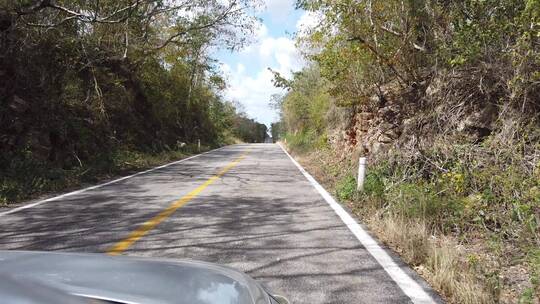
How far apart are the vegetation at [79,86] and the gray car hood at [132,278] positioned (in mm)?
8444

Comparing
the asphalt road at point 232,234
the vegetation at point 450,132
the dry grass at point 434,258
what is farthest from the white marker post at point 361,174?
the dry grass at point 434,258

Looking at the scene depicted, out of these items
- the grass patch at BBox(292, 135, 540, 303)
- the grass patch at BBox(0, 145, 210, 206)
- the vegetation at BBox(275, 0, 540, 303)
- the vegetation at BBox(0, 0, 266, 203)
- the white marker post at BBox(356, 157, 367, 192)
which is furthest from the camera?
the vegetation at BBox(0, 0, 266, 203)

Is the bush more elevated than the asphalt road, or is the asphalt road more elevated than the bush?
the bush

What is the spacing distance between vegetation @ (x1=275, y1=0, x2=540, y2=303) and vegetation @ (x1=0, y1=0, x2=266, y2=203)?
6630 millimetres

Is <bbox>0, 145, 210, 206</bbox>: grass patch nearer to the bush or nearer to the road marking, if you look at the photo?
the road marking

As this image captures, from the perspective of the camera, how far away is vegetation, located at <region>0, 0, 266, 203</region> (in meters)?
12.8

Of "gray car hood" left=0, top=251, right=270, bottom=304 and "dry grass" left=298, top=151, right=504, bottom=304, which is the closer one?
"gray car hood" left=0, top=251, right=270, bottom=304

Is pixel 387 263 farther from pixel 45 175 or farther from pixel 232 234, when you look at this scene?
pixel 45 175

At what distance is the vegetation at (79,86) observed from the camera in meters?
12.8

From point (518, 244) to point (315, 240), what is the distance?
2.55 m

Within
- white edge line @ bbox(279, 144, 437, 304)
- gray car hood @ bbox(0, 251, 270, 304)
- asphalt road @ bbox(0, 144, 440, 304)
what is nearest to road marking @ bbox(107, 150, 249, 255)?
asphalt road @ bbox(0, 144, 440, 304)

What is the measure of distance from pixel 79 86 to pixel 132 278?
1817 cm

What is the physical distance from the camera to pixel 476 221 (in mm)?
6977

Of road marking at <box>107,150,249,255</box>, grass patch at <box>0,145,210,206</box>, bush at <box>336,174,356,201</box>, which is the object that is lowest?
road marking at <box>107,150,249,255</box>
